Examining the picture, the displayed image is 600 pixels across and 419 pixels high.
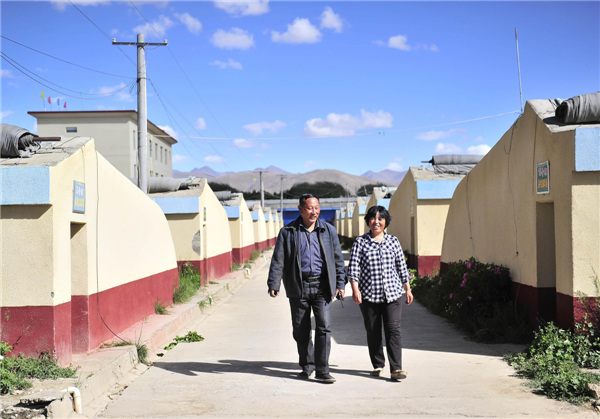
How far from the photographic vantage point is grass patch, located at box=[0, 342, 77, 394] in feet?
21.9

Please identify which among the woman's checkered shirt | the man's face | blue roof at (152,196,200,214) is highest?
blue roof at (152,196,200,214)

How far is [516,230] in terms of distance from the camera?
10.1m

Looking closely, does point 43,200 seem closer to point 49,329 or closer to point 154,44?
point 49,329

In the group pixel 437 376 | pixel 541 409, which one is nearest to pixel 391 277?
pixel 437 376

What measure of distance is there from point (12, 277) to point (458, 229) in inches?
363

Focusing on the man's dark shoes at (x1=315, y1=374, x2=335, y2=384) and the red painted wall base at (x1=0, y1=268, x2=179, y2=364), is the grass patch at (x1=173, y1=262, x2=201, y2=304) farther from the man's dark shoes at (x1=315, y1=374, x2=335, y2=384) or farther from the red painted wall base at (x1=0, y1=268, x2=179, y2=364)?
the man's dark shoes at (x1=315, y1=374, x2=335, y2=384)

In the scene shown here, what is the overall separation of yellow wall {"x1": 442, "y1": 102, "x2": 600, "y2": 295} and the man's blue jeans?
2986mm

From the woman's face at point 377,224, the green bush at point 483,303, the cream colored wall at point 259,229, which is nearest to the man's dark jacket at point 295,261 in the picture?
the woman's face at point 377,224

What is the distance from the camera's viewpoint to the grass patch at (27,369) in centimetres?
666

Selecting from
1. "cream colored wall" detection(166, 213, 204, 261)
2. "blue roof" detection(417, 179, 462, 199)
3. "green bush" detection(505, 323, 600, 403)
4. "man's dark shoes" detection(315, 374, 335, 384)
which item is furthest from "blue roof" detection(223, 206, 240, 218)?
"man's dark shoes" detection(315, 374, 335, 384)

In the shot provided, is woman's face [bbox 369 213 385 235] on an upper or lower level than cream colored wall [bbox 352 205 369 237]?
upper

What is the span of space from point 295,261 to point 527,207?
3.79m

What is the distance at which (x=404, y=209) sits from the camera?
2245 cm

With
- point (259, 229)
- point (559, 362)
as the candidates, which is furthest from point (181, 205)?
point (259, 229)
